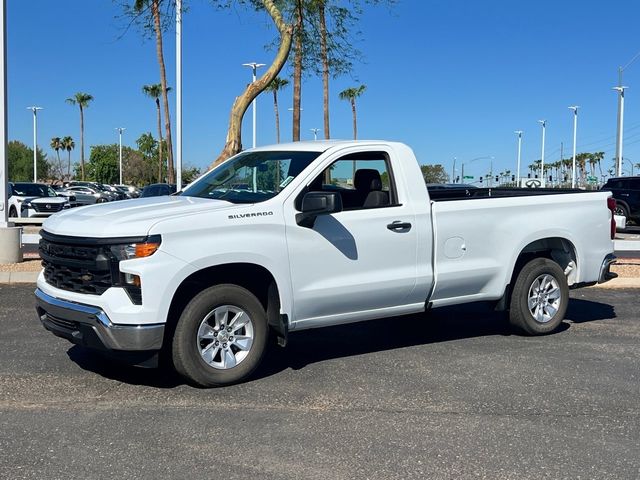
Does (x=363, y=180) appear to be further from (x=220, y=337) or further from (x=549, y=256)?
(x=549, y=256)

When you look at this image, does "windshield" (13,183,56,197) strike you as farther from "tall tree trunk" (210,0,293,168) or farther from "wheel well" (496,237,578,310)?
"wheel well" (496,237,578,310)

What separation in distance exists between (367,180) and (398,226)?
693 millimetres

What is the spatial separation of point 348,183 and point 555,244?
8.32 ft

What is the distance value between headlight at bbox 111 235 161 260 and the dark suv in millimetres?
22351

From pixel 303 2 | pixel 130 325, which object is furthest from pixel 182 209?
pixel 303 2

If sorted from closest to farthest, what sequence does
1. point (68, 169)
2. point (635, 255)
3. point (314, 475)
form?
1. point (314, 475)
2. point (635, 255)
3. point (68, 169)

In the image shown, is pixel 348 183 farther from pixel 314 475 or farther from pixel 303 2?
pixel 303 2

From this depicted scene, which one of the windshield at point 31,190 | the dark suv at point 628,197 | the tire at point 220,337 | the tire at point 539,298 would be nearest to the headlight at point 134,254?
the tire at point 220,337

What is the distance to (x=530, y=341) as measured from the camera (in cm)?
764

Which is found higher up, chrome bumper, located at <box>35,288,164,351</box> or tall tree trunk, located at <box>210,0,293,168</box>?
tall tree trunk, located at <box>210,0,293,168</box>

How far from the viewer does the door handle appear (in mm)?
6488

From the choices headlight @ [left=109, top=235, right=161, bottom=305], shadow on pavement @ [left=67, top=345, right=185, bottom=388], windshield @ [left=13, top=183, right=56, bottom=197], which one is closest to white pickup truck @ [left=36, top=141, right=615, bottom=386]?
headlight @ [left=109, top=235, right=161, bottom=305]

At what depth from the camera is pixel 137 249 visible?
5297 mm

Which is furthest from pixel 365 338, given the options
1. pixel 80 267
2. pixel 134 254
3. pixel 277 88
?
pixel 277 88
